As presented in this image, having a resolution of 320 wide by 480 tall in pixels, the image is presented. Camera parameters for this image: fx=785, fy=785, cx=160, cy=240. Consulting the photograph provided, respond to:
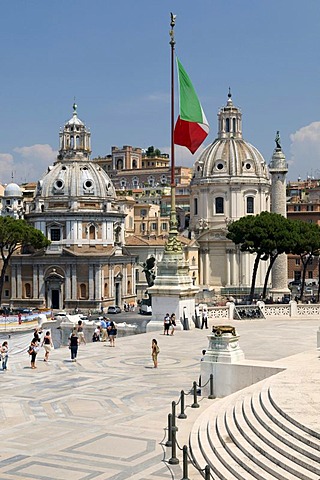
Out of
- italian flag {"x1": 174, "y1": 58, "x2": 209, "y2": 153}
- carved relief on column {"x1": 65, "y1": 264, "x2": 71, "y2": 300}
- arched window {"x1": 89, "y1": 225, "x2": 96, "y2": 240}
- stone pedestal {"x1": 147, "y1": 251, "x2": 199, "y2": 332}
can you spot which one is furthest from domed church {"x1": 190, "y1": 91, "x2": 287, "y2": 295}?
italian flag {"x1": 174, "y1": 58, "x2": 209, "y2": 153}

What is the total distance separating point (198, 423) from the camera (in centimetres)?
1761

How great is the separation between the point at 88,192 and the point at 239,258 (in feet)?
72.0

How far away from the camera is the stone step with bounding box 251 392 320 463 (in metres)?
13.1

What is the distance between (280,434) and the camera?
14219mm

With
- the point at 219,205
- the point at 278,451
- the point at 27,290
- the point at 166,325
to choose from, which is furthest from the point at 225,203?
the point at 278,451

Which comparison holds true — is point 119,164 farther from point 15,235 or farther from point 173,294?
point 173,294

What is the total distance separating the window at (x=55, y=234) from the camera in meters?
81.4

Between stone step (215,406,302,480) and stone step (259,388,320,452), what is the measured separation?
1.79ft

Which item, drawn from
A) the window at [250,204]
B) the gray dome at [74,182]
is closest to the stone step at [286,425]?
the gray dome at [74,182]

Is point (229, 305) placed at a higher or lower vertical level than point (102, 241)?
lower

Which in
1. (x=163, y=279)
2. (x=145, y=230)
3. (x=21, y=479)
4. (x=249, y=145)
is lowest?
(x=21, y=479)

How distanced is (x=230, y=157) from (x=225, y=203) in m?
5.74

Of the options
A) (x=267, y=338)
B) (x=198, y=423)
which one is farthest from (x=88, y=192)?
(x=198, y=423)

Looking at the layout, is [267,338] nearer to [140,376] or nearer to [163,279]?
[163,279]
